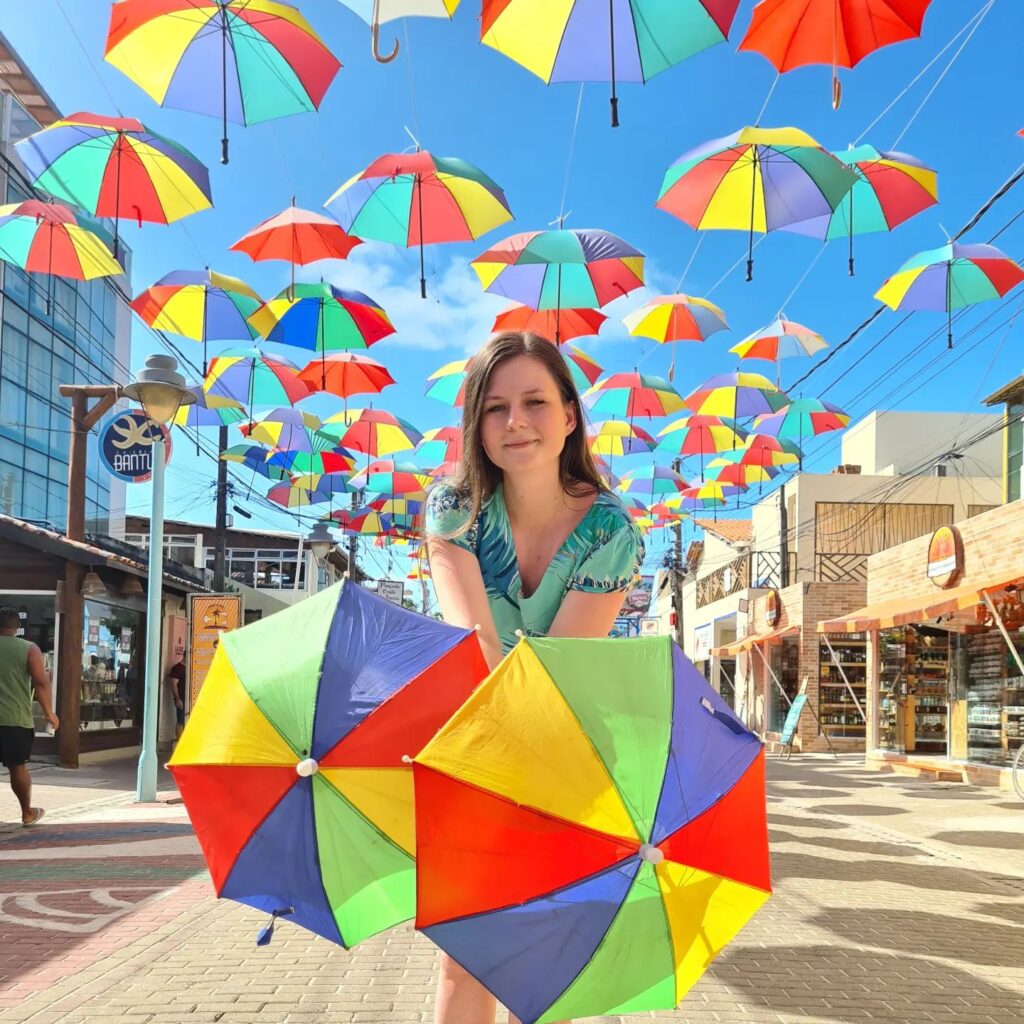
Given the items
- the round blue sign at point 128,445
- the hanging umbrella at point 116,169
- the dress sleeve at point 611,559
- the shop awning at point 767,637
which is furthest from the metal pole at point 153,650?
the shop awning at point 767,637

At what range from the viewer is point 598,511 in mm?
2322

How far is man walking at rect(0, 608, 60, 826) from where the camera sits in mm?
8789

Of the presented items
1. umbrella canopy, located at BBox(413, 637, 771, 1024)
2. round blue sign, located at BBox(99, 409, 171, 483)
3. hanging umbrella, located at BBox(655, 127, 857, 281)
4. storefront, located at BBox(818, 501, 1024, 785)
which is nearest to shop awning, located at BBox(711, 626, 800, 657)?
storefront, located at BBox(818, 501, 1024, 785)

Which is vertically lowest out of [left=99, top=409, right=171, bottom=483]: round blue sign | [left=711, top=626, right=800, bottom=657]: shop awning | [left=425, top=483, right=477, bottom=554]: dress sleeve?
[left=711, top=626, right=800, bottom=657]: shop awning

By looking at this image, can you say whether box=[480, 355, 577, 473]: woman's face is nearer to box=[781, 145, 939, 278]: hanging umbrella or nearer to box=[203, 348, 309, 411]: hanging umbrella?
box=[781, 145, 939, 278]: hanging umbrella

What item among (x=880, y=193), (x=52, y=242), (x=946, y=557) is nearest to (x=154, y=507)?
(x=52, y=242)

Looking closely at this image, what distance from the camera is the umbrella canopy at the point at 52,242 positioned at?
11.8 meters

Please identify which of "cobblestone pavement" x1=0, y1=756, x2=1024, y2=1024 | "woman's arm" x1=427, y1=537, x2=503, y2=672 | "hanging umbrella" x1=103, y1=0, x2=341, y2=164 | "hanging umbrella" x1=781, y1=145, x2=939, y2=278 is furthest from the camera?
"hanging umbrella" x1=781, y1=145, x2=939, y2=278

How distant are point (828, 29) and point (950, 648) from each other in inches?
517

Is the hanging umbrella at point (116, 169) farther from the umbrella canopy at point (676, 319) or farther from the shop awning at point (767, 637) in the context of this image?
the shop awning at point (767, 637)

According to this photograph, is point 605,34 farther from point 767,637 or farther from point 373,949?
point 767,637

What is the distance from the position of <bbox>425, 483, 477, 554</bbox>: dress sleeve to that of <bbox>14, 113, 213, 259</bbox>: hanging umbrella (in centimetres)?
934

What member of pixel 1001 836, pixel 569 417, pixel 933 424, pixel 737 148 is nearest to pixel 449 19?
pixel 737 148

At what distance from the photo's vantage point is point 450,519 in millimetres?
2275
